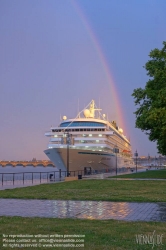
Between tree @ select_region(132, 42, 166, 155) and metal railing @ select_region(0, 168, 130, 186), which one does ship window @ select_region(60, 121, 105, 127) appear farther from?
tree @ select_region(132, 42, 166, 155)

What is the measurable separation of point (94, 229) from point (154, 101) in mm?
27818

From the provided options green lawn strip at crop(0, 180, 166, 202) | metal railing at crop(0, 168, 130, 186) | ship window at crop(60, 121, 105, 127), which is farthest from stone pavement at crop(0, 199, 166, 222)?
ship window at crop(60, 121, 105, 127)

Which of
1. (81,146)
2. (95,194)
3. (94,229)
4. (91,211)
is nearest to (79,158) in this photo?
(81,146)

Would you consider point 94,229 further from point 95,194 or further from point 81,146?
point 81,146

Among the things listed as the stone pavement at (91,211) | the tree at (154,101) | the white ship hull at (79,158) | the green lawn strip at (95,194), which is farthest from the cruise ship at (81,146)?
the stone pavement at (91,211)

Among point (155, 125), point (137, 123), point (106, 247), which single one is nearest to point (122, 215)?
point (106, 247)

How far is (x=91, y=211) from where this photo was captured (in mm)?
11586

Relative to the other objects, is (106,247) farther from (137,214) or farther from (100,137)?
(100,137)

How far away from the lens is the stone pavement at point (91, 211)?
1041 centimetres

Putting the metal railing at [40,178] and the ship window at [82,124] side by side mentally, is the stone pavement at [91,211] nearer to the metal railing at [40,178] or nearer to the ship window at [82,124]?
the metal railing at [40,178]

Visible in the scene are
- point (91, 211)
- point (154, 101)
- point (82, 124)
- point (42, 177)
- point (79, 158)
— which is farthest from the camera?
point (82, 124)

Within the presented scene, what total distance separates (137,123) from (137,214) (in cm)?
2541

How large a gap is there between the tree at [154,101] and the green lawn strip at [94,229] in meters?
23.2

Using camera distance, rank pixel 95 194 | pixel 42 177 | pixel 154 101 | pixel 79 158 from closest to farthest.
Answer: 1. pixel 95 194
2. pixel 154 101
3. pixel 79 158
4. pixel 42 177
